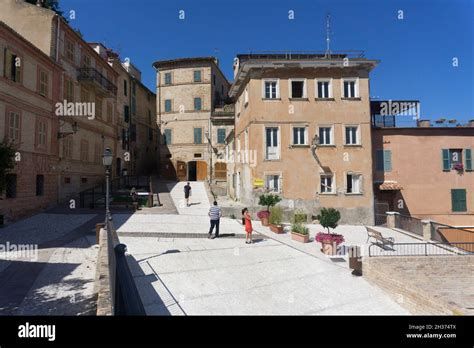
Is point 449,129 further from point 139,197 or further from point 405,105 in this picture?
point 139,197

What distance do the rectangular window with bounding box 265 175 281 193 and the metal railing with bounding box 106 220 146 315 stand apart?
12270 mm

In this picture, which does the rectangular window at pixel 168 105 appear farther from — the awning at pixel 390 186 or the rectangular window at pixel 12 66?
the awning at pixel 390 186

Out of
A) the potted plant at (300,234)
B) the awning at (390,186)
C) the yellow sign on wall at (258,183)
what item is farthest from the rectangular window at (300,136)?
the potted plant at (300,234)

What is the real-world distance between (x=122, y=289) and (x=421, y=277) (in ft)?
33.7

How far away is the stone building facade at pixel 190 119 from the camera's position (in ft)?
104

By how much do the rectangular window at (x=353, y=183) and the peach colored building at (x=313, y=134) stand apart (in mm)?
60

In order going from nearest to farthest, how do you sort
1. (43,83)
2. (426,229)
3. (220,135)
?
(426,229), (43,83), (220,135)

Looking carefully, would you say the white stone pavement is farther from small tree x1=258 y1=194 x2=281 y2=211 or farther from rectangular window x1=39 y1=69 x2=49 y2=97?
rectangular window x1=39 y1=69 x2=49 y2=97

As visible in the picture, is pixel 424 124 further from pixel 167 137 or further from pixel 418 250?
pixel 167 137

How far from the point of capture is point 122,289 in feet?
19.6

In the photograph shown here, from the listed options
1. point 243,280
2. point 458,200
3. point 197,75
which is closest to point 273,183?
point 243,280

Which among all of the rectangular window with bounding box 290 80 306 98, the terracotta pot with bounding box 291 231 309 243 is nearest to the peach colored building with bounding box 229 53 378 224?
the rectangular window with bounding box 290 80 306 98

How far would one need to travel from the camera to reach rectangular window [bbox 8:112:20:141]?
14.9 m
